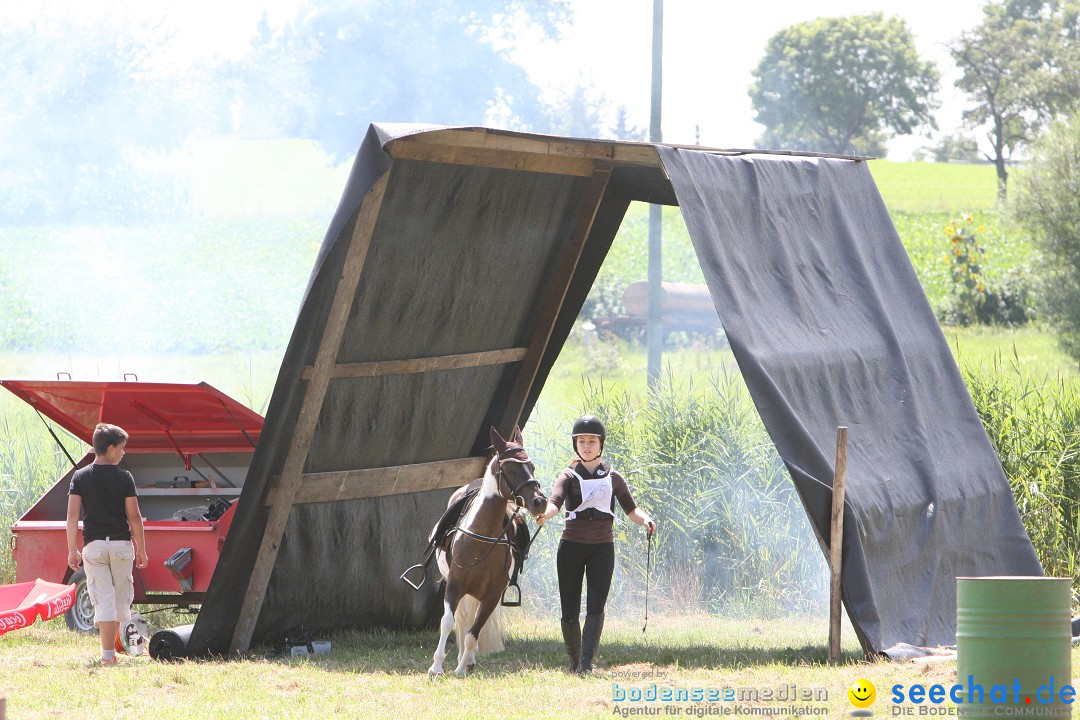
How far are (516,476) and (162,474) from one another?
15.2 ft

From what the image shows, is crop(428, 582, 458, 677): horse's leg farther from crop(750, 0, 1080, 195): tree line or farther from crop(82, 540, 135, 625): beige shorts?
crop(750, 0, 1080, 195): tree line

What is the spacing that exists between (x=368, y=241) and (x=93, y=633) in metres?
4.30

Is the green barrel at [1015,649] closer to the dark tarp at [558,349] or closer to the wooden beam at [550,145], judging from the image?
the dark tarp at [558,349]

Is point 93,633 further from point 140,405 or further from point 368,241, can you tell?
point 368,241

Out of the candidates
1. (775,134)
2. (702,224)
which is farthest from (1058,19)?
(702,224)

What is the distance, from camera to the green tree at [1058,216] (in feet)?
73.5

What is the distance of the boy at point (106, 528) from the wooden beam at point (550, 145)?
9.67 feet

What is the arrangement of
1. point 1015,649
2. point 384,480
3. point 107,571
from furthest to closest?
1. point 384,480
2. point 107,571
3. point 1015,649

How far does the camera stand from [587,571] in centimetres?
823

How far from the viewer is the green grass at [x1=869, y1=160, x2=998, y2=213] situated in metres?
49.9

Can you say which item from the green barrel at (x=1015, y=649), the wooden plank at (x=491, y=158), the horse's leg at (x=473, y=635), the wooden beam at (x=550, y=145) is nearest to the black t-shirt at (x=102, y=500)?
the horse's leg at (x=473, y=635)

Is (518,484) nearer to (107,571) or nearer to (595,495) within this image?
(595,495)

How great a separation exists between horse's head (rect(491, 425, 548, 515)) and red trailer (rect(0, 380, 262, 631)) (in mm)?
2391

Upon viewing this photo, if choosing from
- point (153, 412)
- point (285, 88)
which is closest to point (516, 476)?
point (153, 412)
